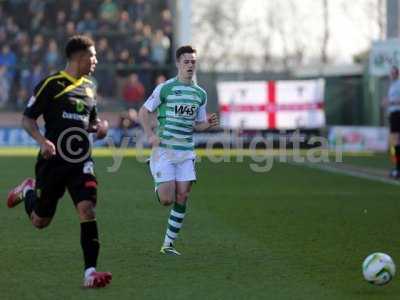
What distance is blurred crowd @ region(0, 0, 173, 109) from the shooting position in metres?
41.3

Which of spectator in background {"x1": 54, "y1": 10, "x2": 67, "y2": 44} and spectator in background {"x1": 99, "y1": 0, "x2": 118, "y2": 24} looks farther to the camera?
spectator in background {"x1": 99, "y1": 0, "x2": 118, "y2": 24}

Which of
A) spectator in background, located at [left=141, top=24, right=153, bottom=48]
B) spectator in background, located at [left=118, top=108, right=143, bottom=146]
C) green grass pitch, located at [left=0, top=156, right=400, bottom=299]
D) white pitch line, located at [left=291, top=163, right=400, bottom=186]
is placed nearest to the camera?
green grass pitch, located at [left=0, top=156, right=400, bottom=299]

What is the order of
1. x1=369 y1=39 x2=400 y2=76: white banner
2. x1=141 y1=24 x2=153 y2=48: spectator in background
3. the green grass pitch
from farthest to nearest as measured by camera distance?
x1=141 y1=24 x2=153 y2=48: spectator in background, x1=369 y1=39 x2=400 y2=76: white banner, the green grass pitch

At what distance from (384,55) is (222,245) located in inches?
813

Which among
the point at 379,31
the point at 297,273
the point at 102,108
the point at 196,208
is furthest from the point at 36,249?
the point at 379,31

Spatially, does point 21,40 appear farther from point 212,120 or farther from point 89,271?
point 89,271

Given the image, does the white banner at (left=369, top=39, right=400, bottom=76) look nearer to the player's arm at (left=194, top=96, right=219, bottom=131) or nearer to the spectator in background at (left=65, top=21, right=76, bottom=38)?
the spectator in background at (left=65, top=21, right=76, bottom=38)

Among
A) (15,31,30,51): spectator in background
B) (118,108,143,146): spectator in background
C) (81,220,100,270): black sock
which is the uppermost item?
(15,31,30,51): spectator in background

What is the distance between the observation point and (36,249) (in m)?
11.1

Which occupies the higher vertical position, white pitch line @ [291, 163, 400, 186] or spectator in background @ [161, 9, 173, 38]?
spectator in background @ [161, 9, 173, 38]

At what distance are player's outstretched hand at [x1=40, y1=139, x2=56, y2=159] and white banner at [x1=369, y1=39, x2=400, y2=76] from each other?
22423 millimetres

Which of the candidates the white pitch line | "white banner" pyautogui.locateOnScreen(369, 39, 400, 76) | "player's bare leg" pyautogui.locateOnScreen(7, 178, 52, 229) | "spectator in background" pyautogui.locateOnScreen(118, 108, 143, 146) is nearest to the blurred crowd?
"spectator in background" pyautogui.locateOnScreen(118, 108, 143, 146)

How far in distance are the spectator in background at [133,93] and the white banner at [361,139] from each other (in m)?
7.43

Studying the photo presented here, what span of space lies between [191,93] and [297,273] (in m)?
2.44
